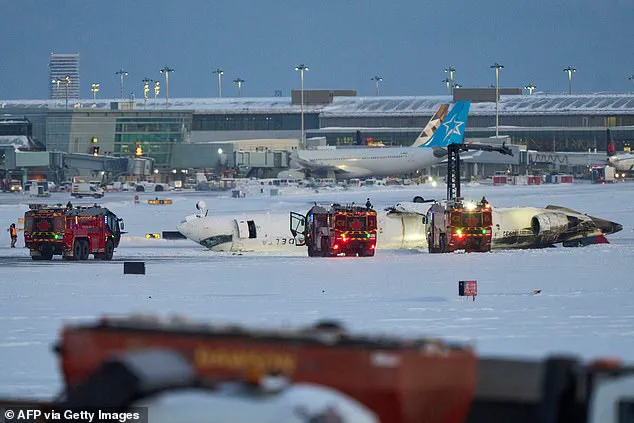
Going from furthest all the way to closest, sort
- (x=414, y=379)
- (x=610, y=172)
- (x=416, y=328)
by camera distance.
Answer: (x=610, y=172) < (x=416, y=328) < (x=414, y=379)

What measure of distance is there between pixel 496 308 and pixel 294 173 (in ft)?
373

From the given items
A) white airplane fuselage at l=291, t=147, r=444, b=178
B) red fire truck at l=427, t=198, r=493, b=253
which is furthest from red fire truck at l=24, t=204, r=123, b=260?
white airplane fuselage at l=291, t=147, r=444, b=178

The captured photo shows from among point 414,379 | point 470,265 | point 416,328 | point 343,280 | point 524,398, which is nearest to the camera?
point 414,379

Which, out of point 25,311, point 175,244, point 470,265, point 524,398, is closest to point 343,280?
point 470,265

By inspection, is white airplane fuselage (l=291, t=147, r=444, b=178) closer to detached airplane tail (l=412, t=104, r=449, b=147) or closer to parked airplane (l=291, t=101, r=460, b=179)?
parked airplane (l=291, t=101, r=460, b=179)

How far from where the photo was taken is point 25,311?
29.9 m

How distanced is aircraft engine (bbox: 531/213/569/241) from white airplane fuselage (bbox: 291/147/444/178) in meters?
78.0

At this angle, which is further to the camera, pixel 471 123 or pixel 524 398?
pixel 471 123

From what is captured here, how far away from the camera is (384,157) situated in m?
138

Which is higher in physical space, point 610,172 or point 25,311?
point 610,172

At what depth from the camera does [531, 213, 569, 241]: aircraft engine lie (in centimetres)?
5866

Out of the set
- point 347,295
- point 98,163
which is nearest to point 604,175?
point 98,163

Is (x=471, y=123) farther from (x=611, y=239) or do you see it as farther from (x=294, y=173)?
(x=611, y=239)

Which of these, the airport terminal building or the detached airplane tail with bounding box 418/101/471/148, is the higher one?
the airport terminal building
